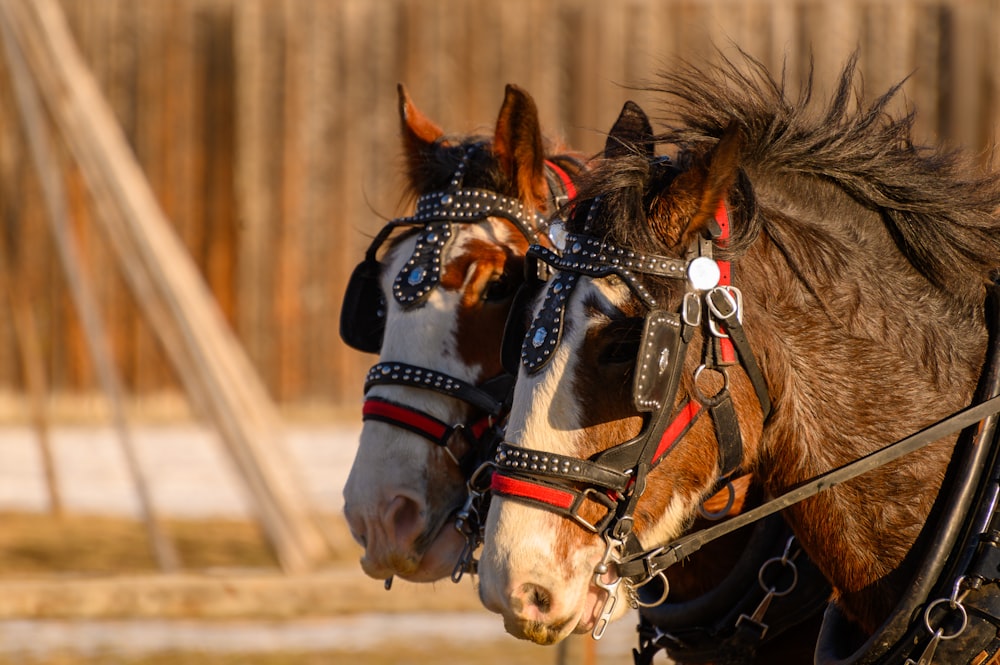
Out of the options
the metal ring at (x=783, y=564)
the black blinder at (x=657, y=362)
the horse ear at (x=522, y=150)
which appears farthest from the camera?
the horse ear at (x=522, y=150)

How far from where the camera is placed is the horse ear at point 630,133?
92.4 inches

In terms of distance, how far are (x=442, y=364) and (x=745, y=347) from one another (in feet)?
3.39

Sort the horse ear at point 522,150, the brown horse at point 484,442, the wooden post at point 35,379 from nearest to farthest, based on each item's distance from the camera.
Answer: the brown horse at point 484,442
the horse ear at point 522,150
the wooden post at point 35,379

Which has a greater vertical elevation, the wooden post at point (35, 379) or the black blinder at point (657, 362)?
the black blinder at point (657, 362)

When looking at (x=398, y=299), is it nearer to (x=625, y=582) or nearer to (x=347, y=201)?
(x=625, y=582)

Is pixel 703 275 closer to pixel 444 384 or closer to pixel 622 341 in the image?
pixel 622 341

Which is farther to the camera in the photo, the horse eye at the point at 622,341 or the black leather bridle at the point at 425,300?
the black leather bridle at the point at 425,300

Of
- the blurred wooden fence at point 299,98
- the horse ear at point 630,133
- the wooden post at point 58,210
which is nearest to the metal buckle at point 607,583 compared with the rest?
the horse ear at point 630,133

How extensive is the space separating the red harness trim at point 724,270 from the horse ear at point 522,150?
3.45 feet

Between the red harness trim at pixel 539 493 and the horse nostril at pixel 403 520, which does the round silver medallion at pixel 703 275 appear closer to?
the red harness trim at pixel 539 493

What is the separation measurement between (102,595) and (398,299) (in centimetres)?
328

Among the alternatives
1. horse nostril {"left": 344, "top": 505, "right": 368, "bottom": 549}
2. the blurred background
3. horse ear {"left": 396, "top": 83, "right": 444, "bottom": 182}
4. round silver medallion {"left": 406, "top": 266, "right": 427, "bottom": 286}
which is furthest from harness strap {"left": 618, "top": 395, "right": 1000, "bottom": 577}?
the blurred background

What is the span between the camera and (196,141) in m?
10.6

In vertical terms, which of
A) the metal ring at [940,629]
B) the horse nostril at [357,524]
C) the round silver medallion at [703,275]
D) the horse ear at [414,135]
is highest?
the horse ear at [414,135]
